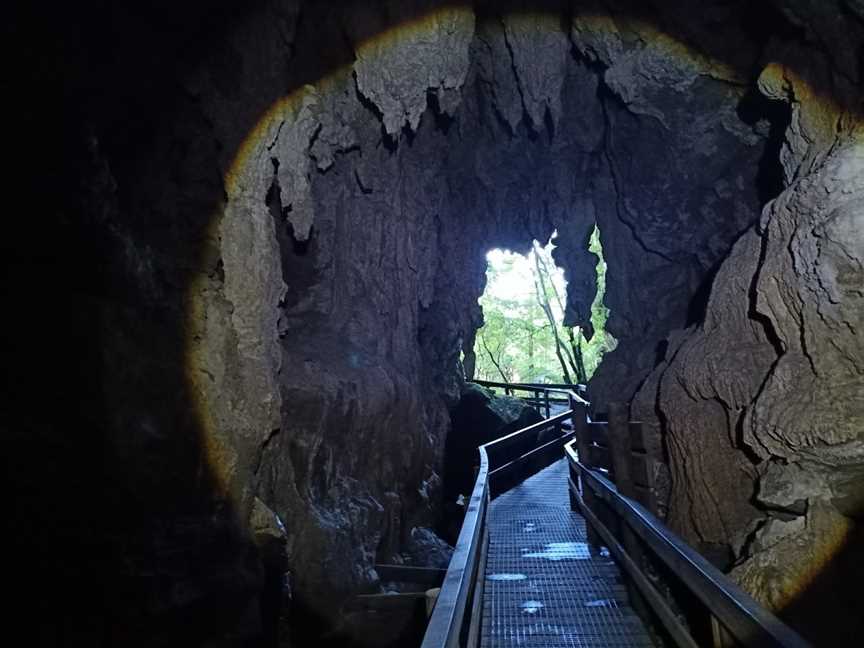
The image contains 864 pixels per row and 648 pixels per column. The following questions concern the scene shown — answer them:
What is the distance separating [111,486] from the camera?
4.31m

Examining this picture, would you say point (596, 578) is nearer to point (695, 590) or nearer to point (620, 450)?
point (620, 450)

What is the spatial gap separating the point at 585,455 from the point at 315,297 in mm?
4828

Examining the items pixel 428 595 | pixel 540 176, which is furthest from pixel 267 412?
pixel 540 176

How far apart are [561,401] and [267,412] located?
1325 centimetres

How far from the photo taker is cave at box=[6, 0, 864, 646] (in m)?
3.78

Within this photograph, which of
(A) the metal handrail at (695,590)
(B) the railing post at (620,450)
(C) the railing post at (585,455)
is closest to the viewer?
(A) the metal handrail at (695,590)

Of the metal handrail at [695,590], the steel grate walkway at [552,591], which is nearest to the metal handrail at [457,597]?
the steel grate walkway at [552,591]

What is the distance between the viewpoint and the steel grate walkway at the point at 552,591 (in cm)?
357

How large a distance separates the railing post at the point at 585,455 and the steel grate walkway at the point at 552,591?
18cm

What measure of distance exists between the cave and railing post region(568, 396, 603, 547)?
85 centimetres

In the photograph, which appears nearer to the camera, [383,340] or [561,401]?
[383,340]

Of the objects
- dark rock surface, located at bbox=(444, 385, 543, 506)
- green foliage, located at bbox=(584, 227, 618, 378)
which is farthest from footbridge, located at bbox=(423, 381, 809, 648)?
green foliage, located at bbox=(584, 227, 618, 378)

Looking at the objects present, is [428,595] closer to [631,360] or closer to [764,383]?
[764,383]

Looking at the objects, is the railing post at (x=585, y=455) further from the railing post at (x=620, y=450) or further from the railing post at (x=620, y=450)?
the railing post at (x=620, y=450)
